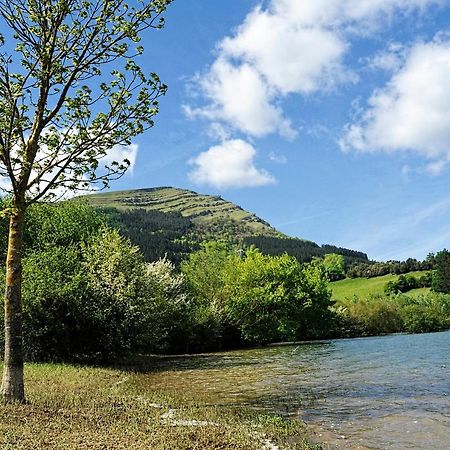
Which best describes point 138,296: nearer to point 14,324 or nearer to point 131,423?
point 14,324

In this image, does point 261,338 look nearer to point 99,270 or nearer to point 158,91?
point 99,270

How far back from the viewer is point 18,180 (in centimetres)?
1811

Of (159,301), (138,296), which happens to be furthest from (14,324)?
(159,301)

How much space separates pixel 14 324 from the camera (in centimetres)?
1773

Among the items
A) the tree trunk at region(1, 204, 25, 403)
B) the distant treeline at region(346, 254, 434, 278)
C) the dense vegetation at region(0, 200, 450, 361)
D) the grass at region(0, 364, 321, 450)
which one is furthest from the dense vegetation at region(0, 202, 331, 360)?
the distant treeline at region(346, 254, 434, 278)

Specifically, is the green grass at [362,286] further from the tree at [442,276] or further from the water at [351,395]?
the water at [351,395]

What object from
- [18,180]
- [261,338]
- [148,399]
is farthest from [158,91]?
[261,338]

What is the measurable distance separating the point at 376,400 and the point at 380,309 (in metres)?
85.6

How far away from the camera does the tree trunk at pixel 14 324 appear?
17.1 m

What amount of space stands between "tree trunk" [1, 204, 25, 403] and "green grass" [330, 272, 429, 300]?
467 ft

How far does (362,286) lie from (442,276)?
1015 inches

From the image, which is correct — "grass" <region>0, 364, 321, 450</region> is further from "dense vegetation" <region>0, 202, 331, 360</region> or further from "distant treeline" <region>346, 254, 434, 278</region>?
"distant treeline" <region>346, 254, 434, 278</region>

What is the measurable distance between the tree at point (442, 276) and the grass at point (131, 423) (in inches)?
5452

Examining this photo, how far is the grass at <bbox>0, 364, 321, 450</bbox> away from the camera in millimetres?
12102
